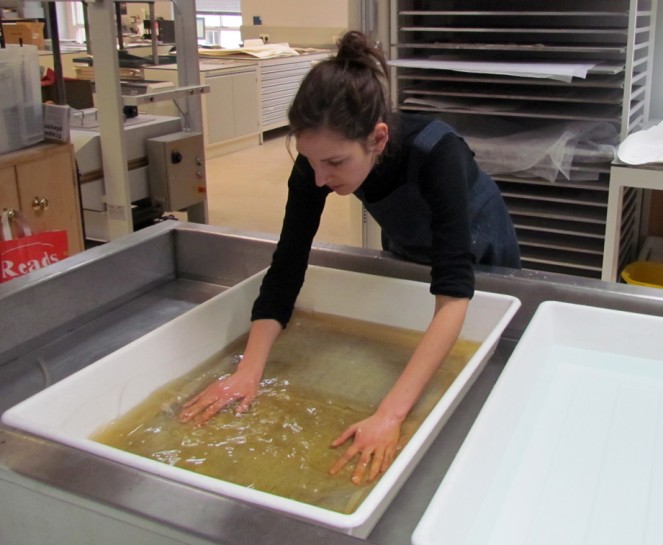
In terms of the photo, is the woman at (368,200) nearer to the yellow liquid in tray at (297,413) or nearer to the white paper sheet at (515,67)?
the yellow liquid in tray at (297,413)

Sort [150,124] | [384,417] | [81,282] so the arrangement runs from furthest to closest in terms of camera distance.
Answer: [150,124], [81,282], [384,417]

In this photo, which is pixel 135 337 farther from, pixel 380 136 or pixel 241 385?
pixel 380 136

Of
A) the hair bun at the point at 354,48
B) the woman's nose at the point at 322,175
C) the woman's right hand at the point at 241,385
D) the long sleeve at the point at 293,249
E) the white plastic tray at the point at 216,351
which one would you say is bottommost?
the woman's right hand at the point at 241,385

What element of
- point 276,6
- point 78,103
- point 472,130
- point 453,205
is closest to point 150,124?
point 78,103

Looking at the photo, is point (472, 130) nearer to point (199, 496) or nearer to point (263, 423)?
point (263, 423)

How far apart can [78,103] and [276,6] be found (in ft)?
10.9

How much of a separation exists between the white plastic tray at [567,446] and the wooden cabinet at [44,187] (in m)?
1.82

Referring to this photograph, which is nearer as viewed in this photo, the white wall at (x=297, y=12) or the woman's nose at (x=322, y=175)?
the woman's nose at (x=322, y=175)

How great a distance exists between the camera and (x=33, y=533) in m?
0.69

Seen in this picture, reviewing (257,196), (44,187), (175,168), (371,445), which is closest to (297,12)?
(257,196)

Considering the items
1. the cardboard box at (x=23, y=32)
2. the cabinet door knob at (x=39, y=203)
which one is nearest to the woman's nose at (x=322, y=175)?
the cabinet door knob at (x=39, y=203)

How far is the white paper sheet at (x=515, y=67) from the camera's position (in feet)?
6.00

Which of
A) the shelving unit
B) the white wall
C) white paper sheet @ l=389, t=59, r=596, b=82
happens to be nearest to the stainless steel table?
white paper sheet @ l=389, t=59, r=596, b=82

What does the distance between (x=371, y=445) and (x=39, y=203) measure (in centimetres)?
190
